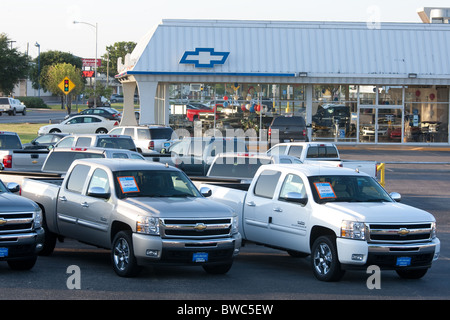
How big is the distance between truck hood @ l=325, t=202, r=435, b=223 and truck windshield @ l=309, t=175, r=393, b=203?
0.24 metres

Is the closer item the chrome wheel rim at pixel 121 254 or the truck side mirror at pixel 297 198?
the chrome wheel rim at pixel 121 254

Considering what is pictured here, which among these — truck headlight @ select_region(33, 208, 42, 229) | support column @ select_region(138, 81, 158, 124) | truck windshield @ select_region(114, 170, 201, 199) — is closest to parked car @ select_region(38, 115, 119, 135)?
support column @ select_region(138, 81, 158, 124)

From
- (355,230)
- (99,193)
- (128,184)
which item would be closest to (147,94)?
(128,184)

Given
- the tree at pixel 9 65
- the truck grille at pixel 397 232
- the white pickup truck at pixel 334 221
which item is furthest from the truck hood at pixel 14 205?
the tree at pixel 9 65

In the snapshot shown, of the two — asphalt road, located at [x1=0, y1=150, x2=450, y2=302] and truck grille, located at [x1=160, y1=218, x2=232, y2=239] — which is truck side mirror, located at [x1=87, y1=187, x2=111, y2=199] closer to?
asphalt road, located at [x1=0, y1=150, x2=450, y2=302]

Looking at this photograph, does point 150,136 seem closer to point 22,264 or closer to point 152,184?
point 152,184

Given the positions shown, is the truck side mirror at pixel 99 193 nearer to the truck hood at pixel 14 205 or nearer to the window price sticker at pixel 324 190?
the truck hood at pixel 14 205

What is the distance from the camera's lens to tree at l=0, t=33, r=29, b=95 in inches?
3688

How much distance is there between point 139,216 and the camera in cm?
1119

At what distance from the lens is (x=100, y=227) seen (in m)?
12.2

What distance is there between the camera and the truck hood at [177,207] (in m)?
11.2

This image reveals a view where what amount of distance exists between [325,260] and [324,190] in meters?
1.17
